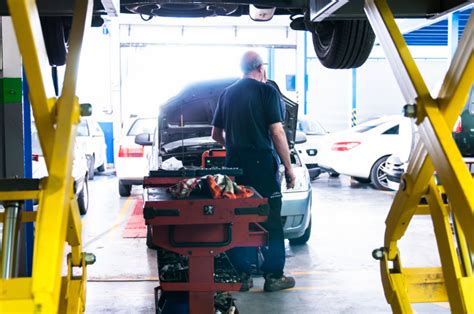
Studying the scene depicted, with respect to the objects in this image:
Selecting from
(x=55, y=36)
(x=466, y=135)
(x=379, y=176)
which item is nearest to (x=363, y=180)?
(x=379, y=176)

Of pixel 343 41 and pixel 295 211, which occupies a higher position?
pixel 343 41

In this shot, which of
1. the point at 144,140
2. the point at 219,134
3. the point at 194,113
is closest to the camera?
the point at 219,134

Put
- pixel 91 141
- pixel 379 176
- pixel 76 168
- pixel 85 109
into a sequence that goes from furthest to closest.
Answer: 1. pixel 91 141
2. pixel 379 176
3. pixel 76 168
4. pixel 85 109

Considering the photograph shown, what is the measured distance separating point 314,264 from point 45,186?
415 centimetres

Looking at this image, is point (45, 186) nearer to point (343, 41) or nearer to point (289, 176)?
point (343, 41)

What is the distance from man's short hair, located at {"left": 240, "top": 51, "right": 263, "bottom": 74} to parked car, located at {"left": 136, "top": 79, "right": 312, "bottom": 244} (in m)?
1.09

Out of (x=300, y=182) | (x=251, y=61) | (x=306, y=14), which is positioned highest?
(x=306, y=14)

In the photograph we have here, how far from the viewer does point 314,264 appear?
545 cm

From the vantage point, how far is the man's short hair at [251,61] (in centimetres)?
430

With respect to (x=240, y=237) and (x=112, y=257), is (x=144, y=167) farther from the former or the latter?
(x=240, y=237)

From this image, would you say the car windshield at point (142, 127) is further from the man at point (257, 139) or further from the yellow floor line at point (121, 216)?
the man at point (257, 139)

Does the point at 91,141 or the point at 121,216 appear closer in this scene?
the point at 121,216

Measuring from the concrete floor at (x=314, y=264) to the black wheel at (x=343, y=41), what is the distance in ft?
5.99

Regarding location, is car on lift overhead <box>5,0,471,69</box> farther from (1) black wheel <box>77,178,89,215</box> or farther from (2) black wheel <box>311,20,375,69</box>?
(1) black wheel <box>77,178,89,215</box>
